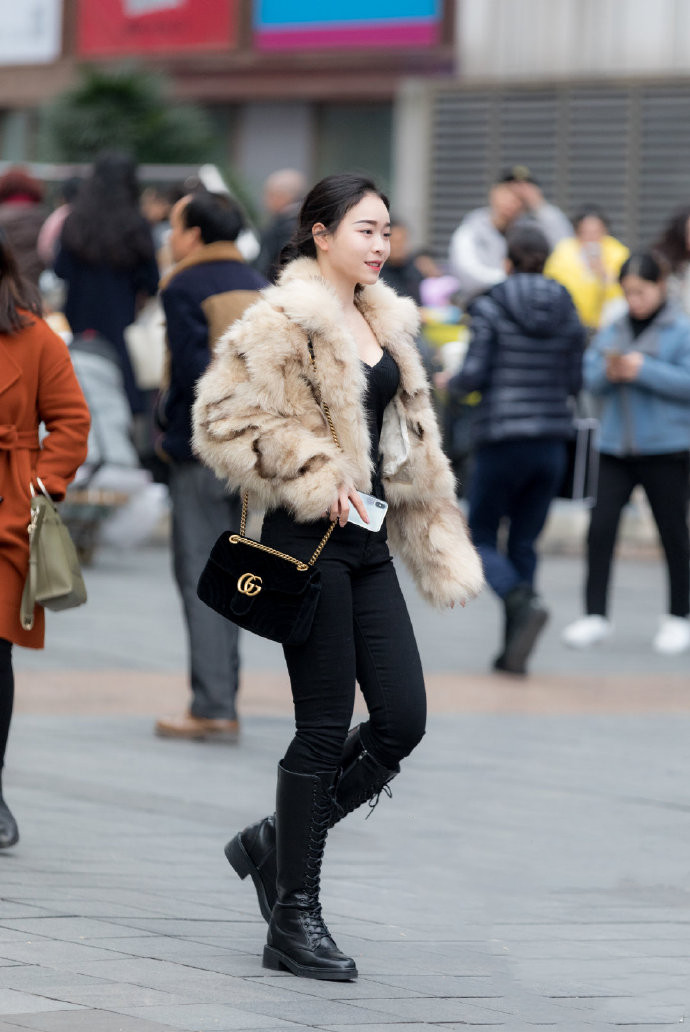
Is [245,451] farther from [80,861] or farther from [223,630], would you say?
[223,630]

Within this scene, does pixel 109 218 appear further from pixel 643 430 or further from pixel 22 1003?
pixel 22 1003

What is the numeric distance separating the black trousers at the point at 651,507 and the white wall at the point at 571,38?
1108cm

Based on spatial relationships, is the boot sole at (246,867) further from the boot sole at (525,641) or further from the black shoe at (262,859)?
the boot sole at (525,641)

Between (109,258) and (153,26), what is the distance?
12.4 m

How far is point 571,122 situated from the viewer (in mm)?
21156

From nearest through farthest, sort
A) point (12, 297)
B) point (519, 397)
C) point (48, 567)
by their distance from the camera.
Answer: point (48, 567) < point (12, 297) < point (519, 397)

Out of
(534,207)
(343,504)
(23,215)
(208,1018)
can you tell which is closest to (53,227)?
(23,215)

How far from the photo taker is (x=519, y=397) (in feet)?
31.5

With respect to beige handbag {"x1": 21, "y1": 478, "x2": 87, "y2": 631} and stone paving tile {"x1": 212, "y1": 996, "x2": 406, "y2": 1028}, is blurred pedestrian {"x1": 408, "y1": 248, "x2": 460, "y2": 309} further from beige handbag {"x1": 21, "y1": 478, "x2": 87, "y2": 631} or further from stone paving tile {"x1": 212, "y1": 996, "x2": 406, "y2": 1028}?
stone paving tile {"x1": 212, "y1": 996, "x2": 406, "y2": 1028}

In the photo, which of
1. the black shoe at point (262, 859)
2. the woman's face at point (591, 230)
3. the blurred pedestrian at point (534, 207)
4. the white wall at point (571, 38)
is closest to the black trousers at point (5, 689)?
the black shoe at point (262, 859)

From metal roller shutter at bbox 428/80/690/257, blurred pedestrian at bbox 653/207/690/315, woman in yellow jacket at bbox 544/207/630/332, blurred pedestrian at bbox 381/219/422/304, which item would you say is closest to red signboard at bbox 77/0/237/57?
metal roller shutter at bbox 428/80/690/257

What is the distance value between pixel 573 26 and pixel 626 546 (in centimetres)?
845

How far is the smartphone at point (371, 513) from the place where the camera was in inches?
187

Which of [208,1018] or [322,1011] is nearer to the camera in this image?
[208,1018]
